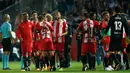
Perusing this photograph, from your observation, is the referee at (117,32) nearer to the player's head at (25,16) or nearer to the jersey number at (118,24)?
the jersey number at (118,24)

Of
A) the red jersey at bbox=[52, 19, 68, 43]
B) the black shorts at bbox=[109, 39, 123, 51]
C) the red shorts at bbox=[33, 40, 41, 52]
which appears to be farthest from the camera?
the red shorts at bbox=[33, 40, 41, 52]

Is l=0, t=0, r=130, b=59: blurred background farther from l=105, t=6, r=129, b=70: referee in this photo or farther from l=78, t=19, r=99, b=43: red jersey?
l=105, t=6, r=129, b=70: referee

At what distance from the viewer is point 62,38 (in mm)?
24406

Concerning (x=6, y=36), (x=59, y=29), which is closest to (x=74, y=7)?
(x=6, y=36)

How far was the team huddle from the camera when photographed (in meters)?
23.1

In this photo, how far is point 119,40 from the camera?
908 inches

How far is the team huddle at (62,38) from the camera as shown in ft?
75.7

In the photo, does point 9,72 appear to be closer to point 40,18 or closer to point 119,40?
point 40,18

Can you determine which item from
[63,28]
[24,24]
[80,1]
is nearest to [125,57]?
[63,28]

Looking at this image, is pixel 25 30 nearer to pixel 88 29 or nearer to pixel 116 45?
pixel 88 29

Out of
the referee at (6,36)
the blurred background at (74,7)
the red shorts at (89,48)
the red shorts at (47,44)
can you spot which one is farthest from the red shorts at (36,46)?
the blurred background at (74,7)

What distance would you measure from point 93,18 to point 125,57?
208 cm

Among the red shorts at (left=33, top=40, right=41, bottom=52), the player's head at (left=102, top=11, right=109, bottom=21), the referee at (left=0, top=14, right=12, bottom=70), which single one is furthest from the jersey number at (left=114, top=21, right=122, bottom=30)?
the referee at (left=0, top=14, right=12, bottom=70)

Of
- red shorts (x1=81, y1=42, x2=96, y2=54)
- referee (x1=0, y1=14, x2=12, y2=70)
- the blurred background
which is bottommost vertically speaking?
red shorts (x1=81, y1=42, x2=96, y2=54)
